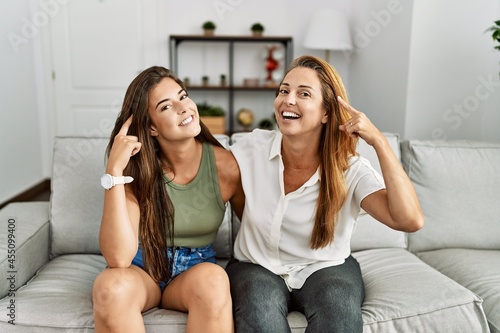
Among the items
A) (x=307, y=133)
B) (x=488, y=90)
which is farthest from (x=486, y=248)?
(x=488, y=90)

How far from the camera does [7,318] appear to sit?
1439mm

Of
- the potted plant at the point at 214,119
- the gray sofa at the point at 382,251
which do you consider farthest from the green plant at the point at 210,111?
the gray sofa at the point at 382,251

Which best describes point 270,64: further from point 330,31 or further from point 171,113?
point 171,113

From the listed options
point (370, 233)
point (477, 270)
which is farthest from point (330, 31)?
point (477, 270)

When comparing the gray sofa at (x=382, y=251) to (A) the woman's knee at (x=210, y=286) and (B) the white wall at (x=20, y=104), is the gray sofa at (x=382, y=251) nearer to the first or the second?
(A) the woman's knee at (x=210, y=286)

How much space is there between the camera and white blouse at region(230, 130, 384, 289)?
1566 mm

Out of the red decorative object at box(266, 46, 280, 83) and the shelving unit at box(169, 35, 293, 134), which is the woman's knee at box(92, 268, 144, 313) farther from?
the red decorative object at box(266, 46, 280, 83)

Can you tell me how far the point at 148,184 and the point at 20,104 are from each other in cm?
293

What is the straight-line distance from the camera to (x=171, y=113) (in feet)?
4.99

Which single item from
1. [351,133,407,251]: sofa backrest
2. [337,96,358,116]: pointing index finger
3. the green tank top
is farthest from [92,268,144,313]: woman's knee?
[351,133,407,251]: sofa backrest

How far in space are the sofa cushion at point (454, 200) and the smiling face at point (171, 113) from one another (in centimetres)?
99

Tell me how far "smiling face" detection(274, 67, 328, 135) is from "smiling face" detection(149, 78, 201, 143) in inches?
10.4

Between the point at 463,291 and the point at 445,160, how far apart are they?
656 mm

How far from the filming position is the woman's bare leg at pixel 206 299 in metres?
1.33
